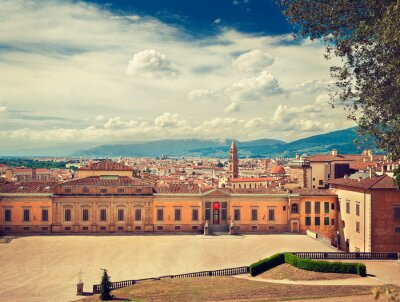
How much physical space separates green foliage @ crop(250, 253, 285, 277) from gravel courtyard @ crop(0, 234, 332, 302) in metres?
5.59

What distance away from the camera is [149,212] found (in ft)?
203

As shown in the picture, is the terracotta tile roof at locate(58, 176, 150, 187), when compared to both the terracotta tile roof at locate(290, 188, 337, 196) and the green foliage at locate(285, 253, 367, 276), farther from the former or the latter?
the green foliage at locate(285, 253, 367, 276)

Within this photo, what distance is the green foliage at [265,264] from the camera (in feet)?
129

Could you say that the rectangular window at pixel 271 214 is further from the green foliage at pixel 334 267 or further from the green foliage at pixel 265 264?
the green foliage at pixel 334 267

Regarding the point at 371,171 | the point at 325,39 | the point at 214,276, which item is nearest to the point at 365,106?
the point at 325,39

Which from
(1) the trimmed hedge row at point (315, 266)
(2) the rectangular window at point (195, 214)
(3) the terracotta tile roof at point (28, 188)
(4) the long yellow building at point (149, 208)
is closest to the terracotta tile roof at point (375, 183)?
(4) the long yellow building at point (149, 208)

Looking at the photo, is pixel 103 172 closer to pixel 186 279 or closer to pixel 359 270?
pixel 186 279

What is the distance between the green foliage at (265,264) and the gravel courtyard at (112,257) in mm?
5592

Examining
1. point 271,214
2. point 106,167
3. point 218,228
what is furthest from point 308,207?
point 106,167

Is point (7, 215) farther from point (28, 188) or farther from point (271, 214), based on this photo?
point (271, 214)

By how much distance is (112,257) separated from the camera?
47.8 m

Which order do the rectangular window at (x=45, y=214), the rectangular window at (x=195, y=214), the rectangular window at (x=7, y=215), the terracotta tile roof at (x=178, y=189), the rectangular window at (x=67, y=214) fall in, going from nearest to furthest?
the rectangular window at (x=7, y=215)
the rectangular window at (x=45, y=214)
the rectangular window at (x=67, y=214)
the rectangular window at (x=195, y=214)
the terracotta tile roof at (x=178, y=189)

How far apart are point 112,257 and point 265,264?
669 inches

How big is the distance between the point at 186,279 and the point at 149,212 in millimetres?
24648
